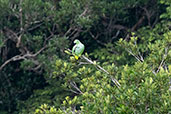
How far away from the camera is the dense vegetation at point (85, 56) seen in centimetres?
321

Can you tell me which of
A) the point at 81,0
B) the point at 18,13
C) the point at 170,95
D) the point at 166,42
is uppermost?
the point at 81,0

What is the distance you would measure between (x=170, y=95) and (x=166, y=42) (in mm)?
1123

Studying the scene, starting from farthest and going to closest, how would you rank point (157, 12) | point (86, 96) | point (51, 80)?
point (157, 12) → point (51, 80) → point (86, 96)

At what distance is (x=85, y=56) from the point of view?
158 inches

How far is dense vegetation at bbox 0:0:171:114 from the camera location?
3214mm

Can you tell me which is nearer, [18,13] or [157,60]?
[157,60]

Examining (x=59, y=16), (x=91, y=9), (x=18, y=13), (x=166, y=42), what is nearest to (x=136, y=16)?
(x=91, y=9)

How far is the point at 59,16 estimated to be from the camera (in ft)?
21.5

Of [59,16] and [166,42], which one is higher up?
[59,16]

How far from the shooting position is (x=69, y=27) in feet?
23.9

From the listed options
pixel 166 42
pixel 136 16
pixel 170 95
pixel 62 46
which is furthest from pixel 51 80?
pixel 170 95

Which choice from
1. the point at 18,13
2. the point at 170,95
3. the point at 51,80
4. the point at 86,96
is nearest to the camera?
the point at 170,95

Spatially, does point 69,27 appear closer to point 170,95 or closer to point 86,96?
point 86,96

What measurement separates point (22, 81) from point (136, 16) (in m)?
3.53
